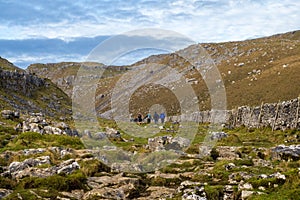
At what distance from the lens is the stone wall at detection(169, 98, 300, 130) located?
34.2 m

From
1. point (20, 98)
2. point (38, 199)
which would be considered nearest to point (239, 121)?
point (38, 199)

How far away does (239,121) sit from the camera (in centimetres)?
4812

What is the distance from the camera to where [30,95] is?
83125 mm

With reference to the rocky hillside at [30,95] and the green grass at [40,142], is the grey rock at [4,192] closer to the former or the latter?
A: the green grass at [40,142]

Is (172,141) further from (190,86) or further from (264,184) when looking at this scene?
(190,86)

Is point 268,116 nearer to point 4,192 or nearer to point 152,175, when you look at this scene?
point 152,175

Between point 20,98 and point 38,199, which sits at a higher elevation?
point 20,98

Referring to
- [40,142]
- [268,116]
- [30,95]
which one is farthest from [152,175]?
Result: [30,95]

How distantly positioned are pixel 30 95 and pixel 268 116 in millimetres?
59458

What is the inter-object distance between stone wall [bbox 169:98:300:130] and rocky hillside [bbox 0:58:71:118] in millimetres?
36344

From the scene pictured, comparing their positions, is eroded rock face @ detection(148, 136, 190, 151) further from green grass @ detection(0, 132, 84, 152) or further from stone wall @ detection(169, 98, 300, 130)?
stone wall @ detection(169, 98, 300, 130)

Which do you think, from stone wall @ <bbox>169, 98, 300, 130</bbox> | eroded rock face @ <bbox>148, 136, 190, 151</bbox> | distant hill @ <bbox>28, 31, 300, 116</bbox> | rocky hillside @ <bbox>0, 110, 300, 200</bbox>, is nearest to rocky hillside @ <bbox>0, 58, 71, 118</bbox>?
stone wall @ <bbox>169, 98, 300, 130</bbox>

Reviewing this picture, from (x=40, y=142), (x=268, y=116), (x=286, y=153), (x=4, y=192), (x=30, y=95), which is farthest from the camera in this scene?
(x=30, y=95)

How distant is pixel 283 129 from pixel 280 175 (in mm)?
21727
